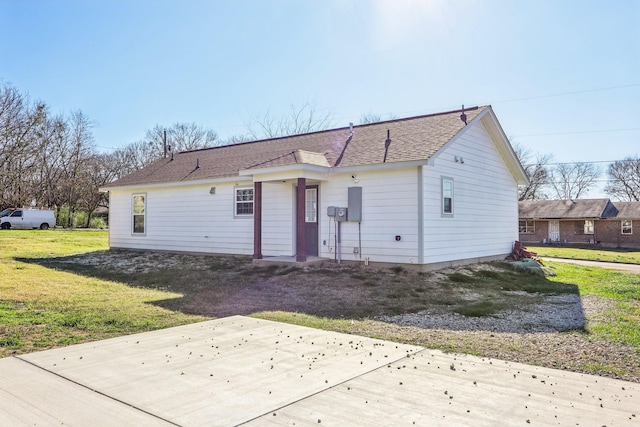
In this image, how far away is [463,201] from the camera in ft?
44.3

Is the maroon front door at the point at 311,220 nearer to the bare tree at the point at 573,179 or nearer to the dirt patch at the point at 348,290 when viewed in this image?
the dirt patch at the point at 348,290

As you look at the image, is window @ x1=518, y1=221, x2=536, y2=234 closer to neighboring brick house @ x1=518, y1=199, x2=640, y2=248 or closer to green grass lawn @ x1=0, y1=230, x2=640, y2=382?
neighboring brick house @ x1=518, y1=199, x2=640, y2=248

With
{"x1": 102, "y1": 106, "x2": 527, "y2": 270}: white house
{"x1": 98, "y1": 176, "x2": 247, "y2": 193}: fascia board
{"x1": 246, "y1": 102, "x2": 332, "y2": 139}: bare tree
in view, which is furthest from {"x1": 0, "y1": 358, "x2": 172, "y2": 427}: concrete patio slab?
{"x1": 246, "y1": 102, "x2": 332, "y2": 139}: bare tree

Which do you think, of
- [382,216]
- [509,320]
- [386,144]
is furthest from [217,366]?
[386,144]

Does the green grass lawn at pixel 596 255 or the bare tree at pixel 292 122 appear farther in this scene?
Result: the bare tree at pixel 292 122

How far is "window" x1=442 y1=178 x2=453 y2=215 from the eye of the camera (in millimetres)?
12414

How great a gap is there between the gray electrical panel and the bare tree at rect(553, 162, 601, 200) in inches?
2011

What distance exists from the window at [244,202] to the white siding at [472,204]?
19.3 feet

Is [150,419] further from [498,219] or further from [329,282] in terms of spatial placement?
[498,219]

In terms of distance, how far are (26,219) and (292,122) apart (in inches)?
816

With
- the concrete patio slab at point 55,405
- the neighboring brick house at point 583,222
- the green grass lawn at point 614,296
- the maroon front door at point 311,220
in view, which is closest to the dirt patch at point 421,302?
the green grass lawn at point 614,296

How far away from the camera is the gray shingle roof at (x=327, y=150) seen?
12.4 meters

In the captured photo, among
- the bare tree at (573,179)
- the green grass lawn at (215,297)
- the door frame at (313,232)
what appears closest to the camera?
the green grass lawn at (215,297)

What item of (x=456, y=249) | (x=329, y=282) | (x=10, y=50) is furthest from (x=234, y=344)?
(x=10, y=50)
